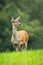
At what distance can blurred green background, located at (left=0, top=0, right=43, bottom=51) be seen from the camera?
34.7 meters

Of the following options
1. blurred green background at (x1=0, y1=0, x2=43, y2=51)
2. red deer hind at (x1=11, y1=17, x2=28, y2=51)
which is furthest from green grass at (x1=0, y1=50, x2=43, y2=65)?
blurred green background at (x1=0, y1=0, x2=43, y2=51)

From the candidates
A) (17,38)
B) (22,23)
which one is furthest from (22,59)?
(22,23)

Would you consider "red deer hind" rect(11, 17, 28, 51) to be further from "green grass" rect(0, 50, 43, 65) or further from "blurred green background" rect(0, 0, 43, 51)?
"blurred green background" rect(0, 0, 43, 51)

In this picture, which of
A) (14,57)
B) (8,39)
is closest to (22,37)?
(14,57)

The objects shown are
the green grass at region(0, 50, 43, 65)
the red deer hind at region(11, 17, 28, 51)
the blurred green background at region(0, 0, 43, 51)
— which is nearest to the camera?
the green grass at region(0, 50, 43, 65)

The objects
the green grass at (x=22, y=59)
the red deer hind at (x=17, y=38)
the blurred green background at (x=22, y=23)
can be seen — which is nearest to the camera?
the green grass at (x=22, y=59)

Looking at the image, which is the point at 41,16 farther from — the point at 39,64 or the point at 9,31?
the point at 39,64

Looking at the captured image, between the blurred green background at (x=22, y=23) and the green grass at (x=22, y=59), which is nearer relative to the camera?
the green grass at (x=22, y=59)

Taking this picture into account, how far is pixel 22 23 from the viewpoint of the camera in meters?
35.7

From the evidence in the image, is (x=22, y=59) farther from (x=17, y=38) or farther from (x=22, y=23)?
(x=22, y=23)

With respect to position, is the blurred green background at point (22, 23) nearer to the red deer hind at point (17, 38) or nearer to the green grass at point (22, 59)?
the red deer hind at point (17, 38)

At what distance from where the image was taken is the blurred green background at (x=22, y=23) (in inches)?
1364

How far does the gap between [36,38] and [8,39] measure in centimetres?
345

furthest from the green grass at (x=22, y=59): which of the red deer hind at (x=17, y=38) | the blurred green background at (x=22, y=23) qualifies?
the blurred green background at (x=22, y=23)
